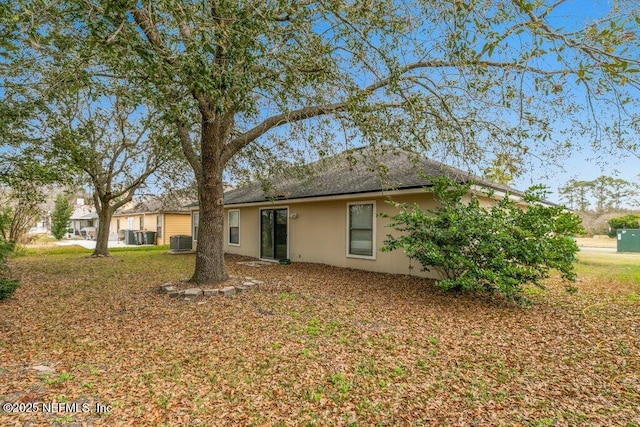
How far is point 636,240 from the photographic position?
58.3ft

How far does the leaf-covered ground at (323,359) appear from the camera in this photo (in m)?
2.81

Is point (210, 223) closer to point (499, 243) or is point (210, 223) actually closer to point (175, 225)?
point (499, 243)

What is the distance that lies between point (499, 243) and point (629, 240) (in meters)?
18.0

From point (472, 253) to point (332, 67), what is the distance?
397cm

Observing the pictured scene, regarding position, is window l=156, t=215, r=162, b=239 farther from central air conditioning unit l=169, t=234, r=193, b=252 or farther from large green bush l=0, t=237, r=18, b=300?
large green bush l=0, t=237, r=18, b=300

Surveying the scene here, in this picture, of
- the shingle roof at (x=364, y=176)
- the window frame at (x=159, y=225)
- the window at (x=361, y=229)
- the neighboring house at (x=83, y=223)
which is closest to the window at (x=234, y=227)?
the shingle roof at (x=364, y=176)

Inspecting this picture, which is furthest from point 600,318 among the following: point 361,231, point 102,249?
point 102,249

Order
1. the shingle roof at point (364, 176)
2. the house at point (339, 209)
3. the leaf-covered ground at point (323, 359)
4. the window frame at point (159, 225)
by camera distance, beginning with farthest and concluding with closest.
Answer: the window frame at point (159, 225) → the house at point (339, 209) → the shingle roof at point (364, 176) → the leaf-covered ground at point (323, 359)

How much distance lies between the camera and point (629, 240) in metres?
17.9

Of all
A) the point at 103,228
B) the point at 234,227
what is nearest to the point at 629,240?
the point at 234,227

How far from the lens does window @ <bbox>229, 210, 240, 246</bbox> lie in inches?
576

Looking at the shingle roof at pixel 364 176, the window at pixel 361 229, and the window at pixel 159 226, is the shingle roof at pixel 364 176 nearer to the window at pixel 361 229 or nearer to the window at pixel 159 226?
the window at pixel 361 229

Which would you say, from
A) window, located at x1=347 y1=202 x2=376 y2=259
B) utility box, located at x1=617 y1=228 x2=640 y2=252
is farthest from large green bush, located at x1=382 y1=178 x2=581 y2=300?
utility box, located at x1=617 y1=228 x2=640 y2=252

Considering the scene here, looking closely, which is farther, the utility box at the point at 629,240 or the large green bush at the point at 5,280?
the utility box at the point at 629,240
